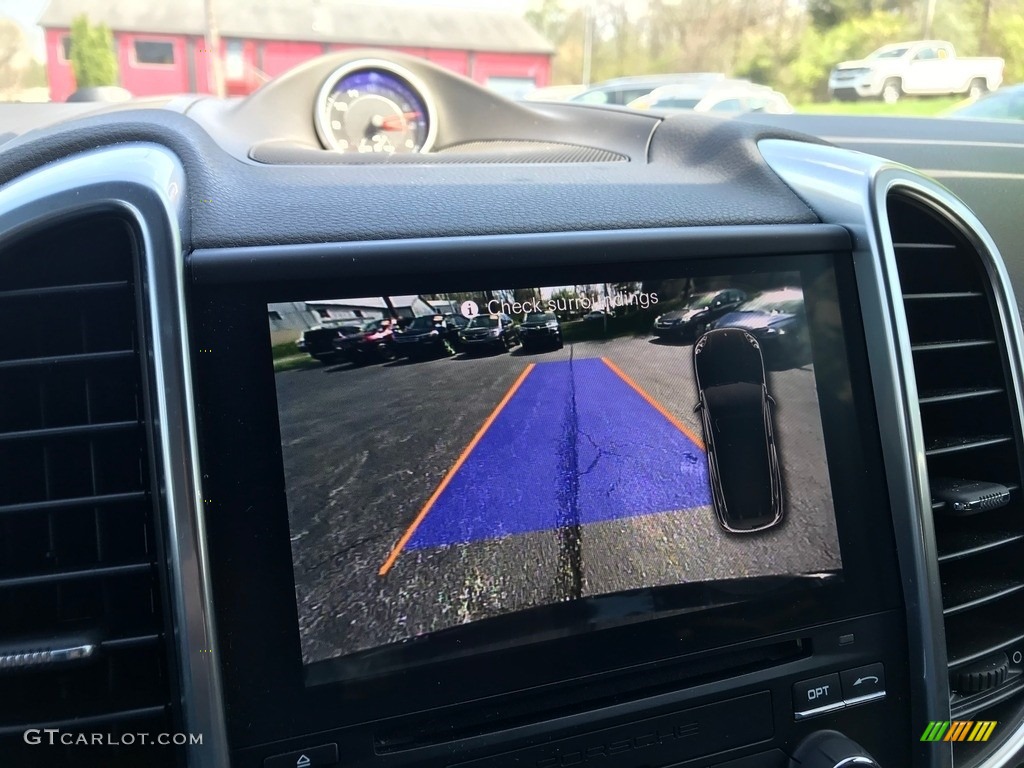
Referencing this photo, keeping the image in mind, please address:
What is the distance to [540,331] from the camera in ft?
4.91

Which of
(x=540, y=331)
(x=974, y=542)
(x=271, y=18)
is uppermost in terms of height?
(x=271, y=18)

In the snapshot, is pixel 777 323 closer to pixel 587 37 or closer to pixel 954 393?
pixel 954 393

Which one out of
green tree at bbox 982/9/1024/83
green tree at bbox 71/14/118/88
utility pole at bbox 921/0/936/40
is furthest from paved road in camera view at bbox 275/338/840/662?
utility pole at bbox 921/0/936/40

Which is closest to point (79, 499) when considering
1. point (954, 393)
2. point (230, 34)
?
point (954, 393)

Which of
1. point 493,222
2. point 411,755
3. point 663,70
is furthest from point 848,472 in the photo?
point 663,70

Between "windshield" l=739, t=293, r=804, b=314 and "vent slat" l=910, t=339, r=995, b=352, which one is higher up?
"windshield" l=739, t=293, r=804, b=314

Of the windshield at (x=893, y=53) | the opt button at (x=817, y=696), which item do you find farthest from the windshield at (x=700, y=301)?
the windshield at (x=893, y=53)

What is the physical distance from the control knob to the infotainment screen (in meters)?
0.35

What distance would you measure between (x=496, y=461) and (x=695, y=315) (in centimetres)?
51

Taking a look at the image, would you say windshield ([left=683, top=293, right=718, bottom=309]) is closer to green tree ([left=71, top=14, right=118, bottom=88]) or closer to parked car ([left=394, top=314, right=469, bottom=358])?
parked car ([left=394, top=314, right=469, bottom=358])

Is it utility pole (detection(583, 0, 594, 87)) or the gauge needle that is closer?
the gauge needle

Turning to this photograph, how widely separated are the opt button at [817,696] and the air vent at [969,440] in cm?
32

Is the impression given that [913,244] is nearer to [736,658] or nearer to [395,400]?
[736,658]

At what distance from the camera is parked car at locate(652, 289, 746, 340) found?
1.57 m
